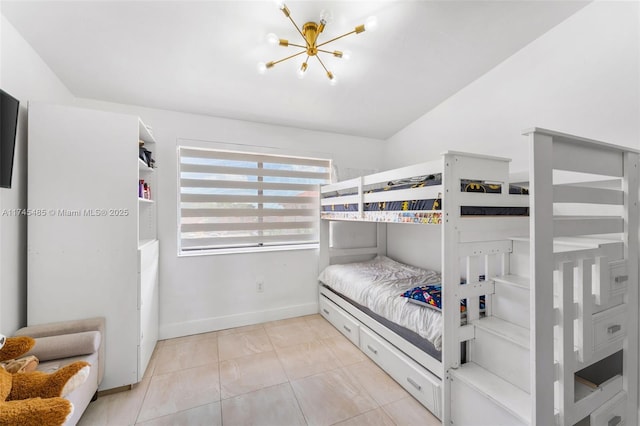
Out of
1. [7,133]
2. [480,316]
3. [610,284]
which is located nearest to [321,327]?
[480,316]

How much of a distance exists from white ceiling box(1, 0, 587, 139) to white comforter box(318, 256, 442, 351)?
1.83m

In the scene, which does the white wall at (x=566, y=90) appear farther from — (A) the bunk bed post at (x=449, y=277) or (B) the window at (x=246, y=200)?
(B) the window at (x=246, y=200)

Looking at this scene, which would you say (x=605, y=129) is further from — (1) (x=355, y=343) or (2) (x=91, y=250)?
(2) (x=91, y=250)

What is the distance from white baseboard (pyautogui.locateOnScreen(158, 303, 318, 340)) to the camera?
256 centimetres

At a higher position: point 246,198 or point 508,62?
point 508,62

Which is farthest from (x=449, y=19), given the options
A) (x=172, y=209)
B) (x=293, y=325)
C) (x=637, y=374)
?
(x=293, y=325)

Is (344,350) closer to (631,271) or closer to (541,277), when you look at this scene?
(541,277)

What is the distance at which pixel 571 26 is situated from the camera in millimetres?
1745

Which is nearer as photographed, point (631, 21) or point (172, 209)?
point (631, 21)

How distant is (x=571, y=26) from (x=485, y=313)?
2071mm

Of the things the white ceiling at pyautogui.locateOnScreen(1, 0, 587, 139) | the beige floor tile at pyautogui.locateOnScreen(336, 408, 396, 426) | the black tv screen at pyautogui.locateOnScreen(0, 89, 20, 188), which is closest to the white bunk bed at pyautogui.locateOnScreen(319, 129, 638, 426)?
the beige floor tile at pyautogui.locateOnScreen(336, 408, 396, 426)

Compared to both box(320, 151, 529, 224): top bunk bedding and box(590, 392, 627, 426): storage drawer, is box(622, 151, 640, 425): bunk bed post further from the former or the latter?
box(320, 151, 529, 224): top bunk bedding

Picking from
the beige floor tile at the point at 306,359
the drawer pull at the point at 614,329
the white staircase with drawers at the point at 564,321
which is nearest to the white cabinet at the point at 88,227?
the beige floor tile at the point at 306,359

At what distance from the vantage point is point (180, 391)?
179 cm
